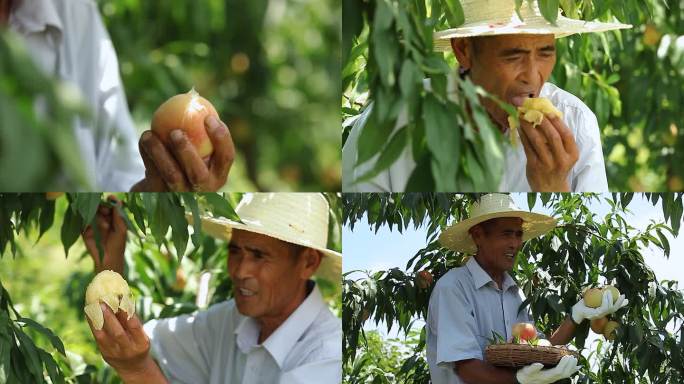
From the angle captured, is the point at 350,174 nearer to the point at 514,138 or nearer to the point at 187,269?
the point at 514,138

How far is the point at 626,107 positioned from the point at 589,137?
0.98m

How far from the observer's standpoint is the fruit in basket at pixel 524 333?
2.17 meters

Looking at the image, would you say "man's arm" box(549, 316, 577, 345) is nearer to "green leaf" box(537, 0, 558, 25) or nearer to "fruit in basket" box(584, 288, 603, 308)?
"fruit in basket" box(584, 288, 603, 308)

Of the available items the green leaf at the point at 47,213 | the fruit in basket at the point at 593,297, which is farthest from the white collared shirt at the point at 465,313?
the green leaf at the point at 47,213

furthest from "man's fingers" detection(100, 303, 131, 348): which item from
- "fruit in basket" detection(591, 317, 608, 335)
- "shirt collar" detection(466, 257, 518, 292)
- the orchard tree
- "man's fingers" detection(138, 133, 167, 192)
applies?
"fruit in basket" detection(591, 317, 608, 335)

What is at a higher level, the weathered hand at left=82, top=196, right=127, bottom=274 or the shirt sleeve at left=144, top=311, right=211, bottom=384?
the weathered hand at left=82, top=196, right=127, bottom=274

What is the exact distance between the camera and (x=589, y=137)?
6.89 ft

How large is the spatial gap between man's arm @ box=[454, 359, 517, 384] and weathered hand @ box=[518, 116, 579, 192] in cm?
35

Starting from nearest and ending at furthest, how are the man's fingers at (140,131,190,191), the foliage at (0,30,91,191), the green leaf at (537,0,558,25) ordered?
the foliage at (0,30,91,191), the green leaf at (537,0,558,25), the man's fingers at (140,131,190,191)

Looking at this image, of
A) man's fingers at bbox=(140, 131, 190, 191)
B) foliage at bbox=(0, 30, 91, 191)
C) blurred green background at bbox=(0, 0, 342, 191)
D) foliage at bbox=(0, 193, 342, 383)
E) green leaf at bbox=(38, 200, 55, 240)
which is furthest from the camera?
blurred green background at bbox=(0, 0, 342, 191)

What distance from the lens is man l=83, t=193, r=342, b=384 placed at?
229 centimetres

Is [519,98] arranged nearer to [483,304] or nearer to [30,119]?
[483,304]

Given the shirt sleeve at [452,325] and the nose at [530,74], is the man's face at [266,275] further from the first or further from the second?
the nose at [530,74]

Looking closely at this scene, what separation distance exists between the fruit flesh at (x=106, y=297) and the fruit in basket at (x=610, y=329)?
0.83 metres
